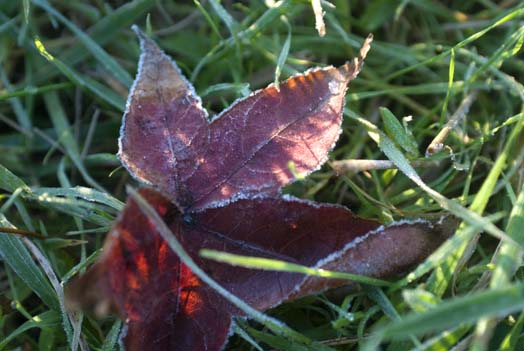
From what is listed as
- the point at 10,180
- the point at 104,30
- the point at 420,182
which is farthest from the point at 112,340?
the point at 104,30

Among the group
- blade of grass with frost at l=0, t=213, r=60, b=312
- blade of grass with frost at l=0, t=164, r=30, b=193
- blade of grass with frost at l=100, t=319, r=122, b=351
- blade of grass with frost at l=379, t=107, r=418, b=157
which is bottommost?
blade of grass with frost at l=100, t=319, r=122, b=351

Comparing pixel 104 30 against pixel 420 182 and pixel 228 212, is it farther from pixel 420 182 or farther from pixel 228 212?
pixel 420 182

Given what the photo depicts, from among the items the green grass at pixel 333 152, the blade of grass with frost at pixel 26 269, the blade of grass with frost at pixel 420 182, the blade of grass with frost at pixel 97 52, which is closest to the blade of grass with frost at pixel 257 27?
the green grass at pixel 333 152

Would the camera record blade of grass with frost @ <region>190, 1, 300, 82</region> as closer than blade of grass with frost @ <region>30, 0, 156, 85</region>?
Yes

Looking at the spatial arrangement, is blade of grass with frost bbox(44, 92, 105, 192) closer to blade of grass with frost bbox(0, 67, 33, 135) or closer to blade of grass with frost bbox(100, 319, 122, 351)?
blade of grass with frost bbox(0, 67, 33, 135)

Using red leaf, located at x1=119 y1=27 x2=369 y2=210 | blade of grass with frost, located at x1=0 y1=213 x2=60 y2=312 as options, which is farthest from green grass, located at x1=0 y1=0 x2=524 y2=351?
red leaf, located at x1=119 y1=27 x2=369 y2=210

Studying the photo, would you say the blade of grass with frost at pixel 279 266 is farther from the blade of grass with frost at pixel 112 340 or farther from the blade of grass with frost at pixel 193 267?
the blade of grass with frost at pixel 112 340

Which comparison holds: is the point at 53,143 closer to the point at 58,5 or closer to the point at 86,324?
the point at 58,5
